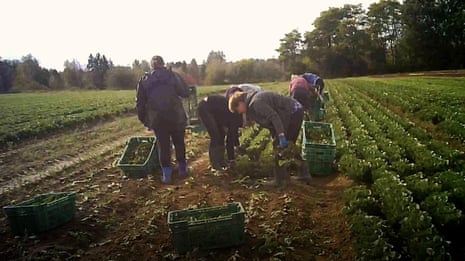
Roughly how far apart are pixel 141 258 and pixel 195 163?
4.56 metres

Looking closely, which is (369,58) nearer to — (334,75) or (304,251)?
(334,75)

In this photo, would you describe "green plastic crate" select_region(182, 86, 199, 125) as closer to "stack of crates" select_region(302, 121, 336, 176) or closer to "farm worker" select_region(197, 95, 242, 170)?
"farm worker" select_region(197, 95, 242, 170)

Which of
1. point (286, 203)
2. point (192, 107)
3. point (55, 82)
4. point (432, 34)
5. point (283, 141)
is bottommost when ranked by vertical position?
point (286, 203)

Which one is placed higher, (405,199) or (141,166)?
(141,166)

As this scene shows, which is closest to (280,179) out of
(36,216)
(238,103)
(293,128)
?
(293,128)

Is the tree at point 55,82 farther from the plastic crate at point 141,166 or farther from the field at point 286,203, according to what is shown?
the plastic crate at point 141,166

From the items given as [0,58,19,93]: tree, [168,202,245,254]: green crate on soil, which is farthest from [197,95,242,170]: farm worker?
[0,58,19,93]: tree

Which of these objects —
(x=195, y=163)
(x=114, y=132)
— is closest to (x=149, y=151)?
(x=195, y=163)

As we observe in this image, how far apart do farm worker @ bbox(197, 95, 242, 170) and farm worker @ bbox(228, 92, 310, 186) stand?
1.18 meters

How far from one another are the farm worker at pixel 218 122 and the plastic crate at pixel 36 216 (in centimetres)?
315

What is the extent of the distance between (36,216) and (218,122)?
3.76 metres

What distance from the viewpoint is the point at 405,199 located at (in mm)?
5016

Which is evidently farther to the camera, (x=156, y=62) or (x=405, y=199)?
(x=156, y=62)

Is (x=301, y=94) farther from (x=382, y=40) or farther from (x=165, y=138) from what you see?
(x=382, y=40)
